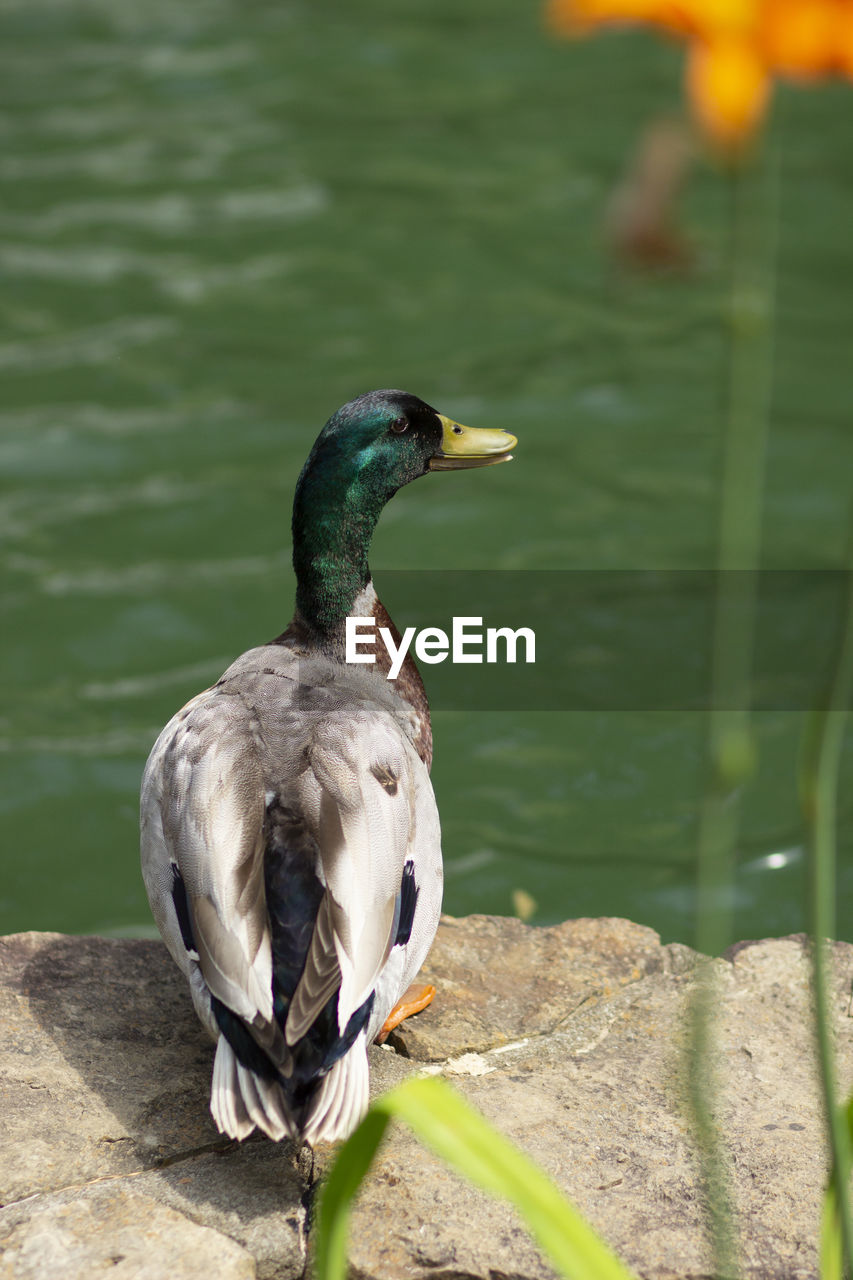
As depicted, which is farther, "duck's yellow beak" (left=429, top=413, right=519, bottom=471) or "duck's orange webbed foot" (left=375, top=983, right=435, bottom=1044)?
"duck's yellow beak" (left=429, top=413, right=519, bottom=471)

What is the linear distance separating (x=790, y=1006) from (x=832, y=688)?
1.99 metres

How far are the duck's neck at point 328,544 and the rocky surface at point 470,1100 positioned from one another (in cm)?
74

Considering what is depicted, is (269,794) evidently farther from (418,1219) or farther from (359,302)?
(359,302)

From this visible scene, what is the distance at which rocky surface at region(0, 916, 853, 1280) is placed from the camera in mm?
2146

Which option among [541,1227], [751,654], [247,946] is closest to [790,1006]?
[247,946]

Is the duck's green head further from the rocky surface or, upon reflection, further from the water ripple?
the water ripple

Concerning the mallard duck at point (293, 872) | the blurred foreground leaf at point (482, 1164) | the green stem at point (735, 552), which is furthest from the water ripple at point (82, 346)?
the green stem at point (735, 552)

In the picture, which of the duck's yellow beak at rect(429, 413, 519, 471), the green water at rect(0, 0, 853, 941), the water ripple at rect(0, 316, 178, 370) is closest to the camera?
the duck's yellow beak at rect(429, 413, 519, 471)

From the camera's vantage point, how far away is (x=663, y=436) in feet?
21.9

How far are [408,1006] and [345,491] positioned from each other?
1053 mm

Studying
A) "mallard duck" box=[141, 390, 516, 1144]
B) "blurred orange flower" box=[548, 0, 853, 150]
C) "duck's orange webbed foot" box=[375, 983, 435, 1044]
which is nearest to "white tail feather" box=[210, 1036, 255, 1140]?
"mallard duck" box=[141, 390, 516, 1144]

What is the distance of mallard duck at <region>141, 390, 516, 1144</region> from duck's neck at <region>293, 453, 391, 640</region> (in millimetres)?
129

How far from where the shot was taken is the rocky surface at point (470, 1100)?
2.15 meters

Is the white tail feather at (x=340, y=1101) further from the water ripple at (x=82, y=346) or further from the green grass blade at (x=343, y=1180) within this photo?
the water ripple at (x=82, y=346)
